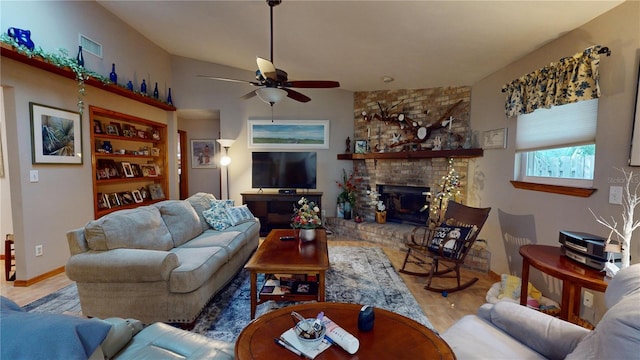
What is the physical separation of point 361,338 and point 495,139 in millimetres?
3132

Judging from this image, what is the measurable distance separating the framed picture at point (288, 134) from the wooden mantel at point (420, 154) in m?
0.57

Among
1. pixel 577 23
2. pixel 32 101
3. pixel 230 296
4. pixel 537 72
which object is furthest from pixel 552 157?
pixel 32 101

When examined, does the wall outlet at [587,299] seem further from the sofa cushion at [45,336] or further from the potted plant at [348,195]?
the potted plant at [348,195]

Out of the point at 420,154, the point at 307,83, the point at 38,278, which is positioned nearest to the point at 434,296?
the point at 420,154

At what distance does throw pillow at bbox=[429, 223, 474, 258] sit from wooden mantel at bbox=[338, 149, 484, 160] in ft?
3.75

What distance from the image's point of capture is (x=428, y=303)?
2561 mm

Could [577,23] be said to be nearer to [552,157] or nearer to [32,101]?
[552,157]

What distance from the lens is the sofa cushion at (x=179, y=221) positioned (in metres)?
2.78

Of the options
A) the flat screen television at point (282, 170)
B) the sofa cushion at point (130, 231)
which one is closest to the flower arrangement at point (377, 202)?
the flat screen television at point (282, 170)

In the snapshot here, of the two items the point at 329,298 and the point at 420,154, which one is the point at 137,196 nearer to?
the point at 329,298

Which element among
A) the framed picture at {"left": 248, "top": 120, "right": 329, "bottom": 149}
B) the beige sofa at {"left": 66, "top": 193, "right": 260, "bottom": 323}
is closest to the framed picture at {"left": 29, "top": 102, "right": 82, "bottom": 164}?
the beige sofa at {"left": 66, "top": 193, "right": 260, "bottom": 323}

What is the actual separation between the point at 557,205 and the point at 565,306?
1.06 meters

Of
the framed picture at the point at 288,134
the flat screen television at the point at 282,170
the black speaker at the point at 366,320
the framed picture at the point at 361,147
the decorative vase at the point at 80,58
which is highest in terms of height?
the decorative vase at the point at 80,58

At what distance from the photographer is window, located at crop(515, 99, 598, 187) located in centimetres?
Answer: 218
